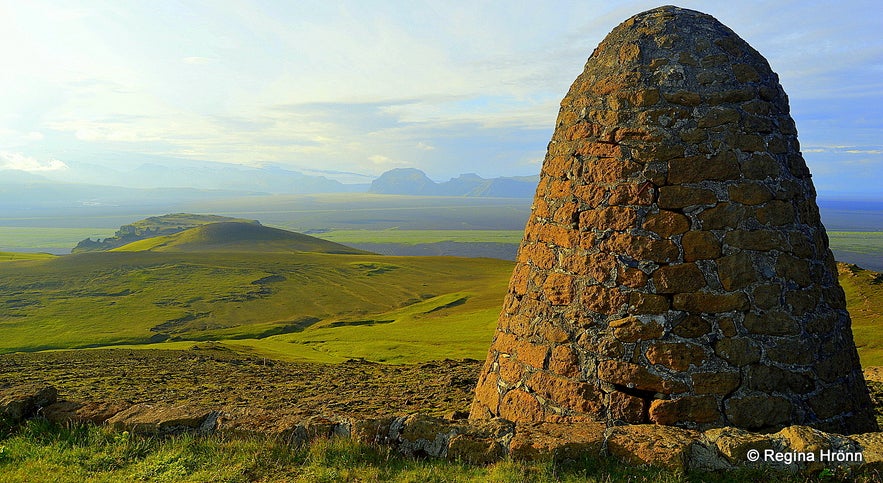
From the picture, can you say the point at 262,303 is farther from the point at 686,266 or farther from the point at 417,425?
the point at 686,266

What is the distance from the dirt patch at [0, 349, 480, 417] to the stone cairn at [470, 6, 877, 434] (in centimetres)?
507

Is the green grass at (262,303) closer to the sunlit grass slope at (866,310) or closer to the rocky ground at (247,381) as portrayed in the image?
the rocky ground at (247,381)

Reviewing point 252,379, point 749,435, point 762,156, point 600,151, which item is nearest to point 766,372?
point 749,435

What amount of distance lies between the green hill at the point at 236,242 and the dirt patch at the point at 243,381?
8417 centimetres

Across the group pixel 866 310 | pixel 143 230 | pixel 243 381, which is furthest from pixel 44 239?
pixel 866 310

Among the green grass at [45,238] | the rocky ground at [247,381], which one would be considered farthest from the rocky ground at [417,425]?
the green grass at [45,238]

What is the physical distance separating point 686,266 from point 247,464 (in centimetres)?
456

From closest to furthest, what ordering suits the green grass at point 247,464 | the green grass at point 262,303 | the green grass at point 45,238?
the green grass at point 247,464 < the green grass at point 262,303 < the green grass at point 45,238

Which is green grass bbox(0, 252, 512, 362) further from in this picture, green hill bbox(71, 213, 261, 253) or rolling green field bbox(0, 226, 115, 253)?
rolling green field bbox(0, 226, 115, 253)

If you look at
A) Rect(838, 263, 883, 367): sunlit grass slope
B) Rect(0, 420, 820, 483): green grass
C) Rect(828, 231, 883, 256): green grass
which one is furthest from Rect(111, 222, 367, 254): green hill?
Rect(0, 420, 820, 483): green grass

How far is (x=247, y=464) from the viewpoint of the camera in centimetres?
523

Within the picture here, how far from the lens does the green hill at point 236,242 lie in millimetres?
103000

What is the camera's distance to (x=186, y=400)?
12.8m

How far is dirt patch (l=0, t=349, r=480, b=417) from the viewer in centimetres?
1165
